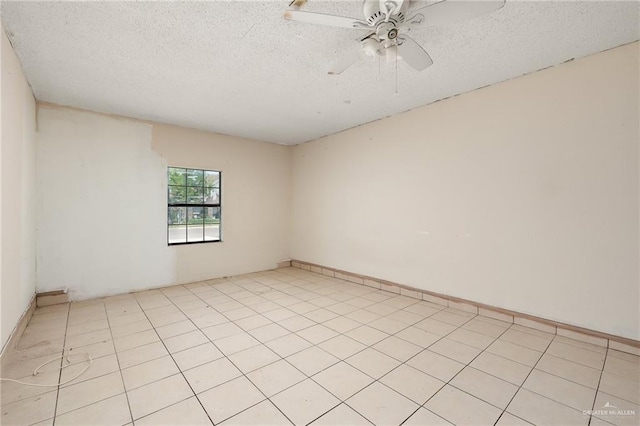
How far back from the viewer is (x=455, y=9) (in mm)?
1574

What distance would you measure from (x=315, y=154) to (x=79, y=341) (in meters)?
4.30

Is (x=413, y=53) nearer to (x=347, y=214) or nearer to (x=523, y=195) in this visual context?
(x=523, y=195)

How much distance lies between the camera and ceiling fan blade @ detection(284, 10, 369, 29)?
158cm

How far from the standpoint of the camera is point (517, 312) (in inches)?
116

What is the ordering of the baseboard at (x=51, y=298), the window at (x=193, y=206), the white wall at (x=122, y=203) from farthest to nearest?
the window at (x=193, y=206) → the white wall at (x=122, y=203) → the baseboard at (x=51, y=298)

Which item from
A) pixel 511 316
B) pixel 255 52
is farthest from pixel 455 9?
pixel 511 316

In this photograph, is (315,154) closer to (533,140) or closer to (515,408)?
(533,140)

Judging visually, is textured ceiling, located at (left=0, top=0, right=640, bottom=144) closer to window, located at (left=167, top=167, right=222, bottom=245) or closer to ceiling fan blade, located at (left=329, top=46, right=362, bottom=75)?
ceiling fan blade, located at (left=329, top=46, right=362, bottom=75)

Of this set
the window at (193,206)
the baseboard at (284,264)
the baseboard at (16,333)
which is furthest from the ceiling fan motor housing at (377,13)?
the baseboard at (284,264)

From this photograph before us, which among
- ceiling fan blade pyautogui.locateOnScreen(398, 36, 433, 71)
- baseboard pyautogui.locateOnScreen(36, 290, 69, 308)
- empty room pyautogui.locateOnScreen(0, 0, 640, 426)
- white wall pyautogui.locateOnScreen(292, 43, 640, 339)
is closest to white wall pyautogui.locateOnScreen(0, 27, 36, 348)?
empty room pyautogui.locateOnScreen(0, 0, 640, 426)

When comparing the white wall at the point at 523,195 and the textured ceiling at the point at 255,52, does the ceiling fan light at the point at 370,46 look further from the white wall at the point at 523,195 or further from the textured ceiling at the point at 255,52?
the white wall at the point at 523,195

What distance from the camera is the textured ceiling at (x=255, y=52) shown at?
6.37ft

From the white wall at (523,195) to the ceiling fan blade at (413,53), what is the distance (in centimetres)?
150

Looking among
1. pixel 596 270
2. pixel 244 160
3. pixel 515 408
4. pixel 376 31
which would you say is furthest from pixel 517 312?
pixel 244 160
